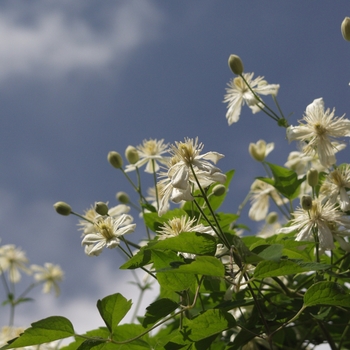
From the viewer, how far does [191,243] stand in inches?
36.1

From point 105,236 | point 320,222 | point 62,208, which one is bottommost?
point 320,222

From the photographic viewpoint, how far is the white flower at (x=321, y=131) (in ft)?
4.13

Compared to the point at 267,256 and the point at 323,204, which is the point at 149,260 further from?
the point at 323,204

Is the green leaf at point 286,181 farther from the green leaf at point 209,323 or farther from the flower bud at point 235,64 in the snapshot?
the green leaf at point 209,323

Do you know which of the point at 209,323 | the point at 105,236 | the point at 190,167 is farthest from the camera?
the point at 105,236

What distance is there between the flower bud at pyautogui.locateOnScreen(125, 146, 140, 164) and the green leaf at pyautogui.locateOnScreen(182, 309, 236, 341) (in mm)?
778

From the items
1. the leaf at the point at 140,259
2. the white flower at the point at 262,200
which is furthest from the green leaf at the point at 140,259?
the white flower at the point at 262,200

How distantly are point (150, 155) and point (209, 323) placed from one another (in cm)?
89

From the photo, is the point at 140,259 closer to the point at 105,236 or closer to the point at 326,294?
the point at 105,236

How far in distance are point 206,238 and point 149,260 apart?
0.15m

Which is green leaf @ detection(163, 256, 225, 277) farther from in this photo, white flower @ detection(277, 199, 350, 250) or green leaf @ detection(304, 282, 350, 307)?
white flower @ detection(277, 199, 350, 250)

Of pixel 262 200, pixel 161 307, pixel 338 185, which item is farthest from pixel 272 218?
pixel 161 307

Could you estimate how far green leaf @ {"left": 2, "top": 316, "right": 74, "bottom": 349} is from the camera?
93 cm

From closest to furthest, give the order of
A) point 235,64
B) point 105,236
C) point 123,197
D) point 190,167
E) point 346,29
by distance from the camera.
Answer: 1. point 190,167
2. point 105,236
3. point 346,29
4. point 235,64
5. point 123,197
